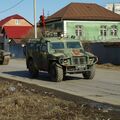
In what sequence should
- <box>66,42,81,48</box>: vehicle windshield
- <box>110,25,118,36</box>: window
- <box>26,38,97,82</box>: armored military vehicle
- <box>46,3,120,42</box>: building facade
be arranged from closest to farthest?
<box>26,38,97,82</box>: armored military vehicle < <box>66,42,81,48</box>: vehicle windshield < <box>46,3,120,42</box>: building facade < <box>110,25,118,36</box>: window

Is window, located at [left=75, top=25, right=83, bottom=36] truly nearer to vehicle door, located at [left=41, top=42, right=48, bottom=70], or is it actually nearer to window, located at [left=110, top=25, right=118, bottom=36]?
window, located at [left=110, top=25, right=118, bottom=36]

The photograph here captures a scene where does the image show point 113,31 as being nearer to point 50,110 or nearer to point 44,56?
point 44,56

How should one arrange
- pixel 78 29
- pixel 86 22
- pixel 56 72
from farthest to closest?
pixel 78 29 < pixel 86 22 < pixel 56 72

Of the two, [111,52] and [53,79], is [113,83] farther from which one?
[111,52]

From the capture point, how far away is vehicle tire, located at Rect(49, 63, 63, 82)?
1928cm

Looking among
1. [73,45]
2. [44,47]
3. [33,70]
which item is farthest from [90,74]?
[33,70]

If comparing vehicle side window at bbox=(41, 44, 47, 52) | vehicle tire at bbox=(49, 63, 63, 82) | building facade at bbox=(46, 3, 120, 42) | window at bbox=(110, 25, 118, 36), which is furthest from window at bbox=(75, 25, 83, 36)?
vehicle tire at bbox=(49, 63, 63, 82)

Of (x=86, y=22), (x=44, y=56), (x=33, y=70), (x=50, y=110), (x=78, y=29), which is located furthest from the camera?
(x=78, y=29)

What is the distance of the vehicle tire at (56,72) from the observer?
1928cm

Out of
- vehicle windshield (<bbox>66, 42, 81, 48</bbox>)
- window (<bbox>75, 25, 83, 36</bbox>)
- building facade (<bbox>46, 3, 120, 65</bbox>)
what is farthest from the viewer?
window (<bbox>75, 25, 83, 36</bbox>)

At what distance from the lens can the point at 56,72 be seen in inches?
761

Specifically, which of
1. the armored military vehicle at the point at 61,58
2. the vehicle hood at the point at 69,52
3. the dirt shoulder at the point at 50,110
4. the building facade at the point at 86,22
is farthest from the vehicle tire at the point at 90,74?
the building facade at the point at 86,22

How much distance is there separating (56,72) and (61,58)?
601 millimetres

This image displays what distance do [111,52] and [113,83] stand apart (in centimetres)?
1550
